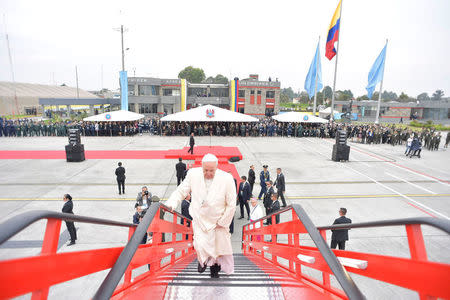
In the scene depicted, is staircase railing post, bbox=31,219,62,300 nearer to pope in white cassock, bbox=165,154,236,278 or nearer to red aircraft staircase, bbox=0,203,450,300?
red aircraft staircase, bbox=0,203,450,300

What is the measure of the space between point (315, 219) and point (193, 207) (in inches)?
286

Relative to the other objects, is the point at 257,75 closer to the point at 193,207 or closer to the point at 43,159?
the point at 43,159

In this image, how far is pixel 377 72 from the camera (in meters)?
29.4

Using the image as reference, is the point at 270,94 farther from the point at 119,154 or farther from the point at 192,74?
the point at 192,74

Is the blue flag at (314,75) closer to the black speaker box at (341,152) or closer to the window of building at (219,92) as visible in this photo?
the black speaker box at (341,152)

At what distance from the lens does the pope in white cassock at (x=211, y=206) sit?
305cm

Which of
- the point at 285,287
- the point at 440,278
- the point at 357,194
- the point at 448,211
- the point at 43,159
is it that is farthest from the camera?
the point at 43,159

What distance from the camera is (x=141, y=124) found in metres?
31.6

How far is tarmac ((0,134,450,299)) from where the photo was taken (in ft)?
23.8

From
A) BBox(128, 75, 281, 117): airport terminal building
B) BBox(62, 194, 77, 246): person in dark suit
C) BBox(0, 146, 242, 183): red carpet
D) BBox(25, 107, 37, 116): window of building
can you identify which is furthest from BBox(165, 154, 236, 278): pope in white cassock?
BBox(25, 107, 37, 116): window of building

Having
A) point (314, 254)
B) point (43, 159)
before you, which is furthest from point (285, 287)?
point (43, 159)

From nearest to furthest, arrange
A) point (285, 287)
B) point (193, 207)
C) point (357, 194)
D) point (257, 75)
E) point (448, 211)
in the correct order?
point (285, 287) → point (193, 207) → point (448, 211) → point (357, 194) → point (257, 75)

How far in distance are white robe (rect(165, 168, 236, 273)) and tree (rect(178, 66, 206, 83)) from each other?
118 meters

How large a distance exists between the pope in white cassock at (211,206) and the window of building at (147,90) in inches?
2251
